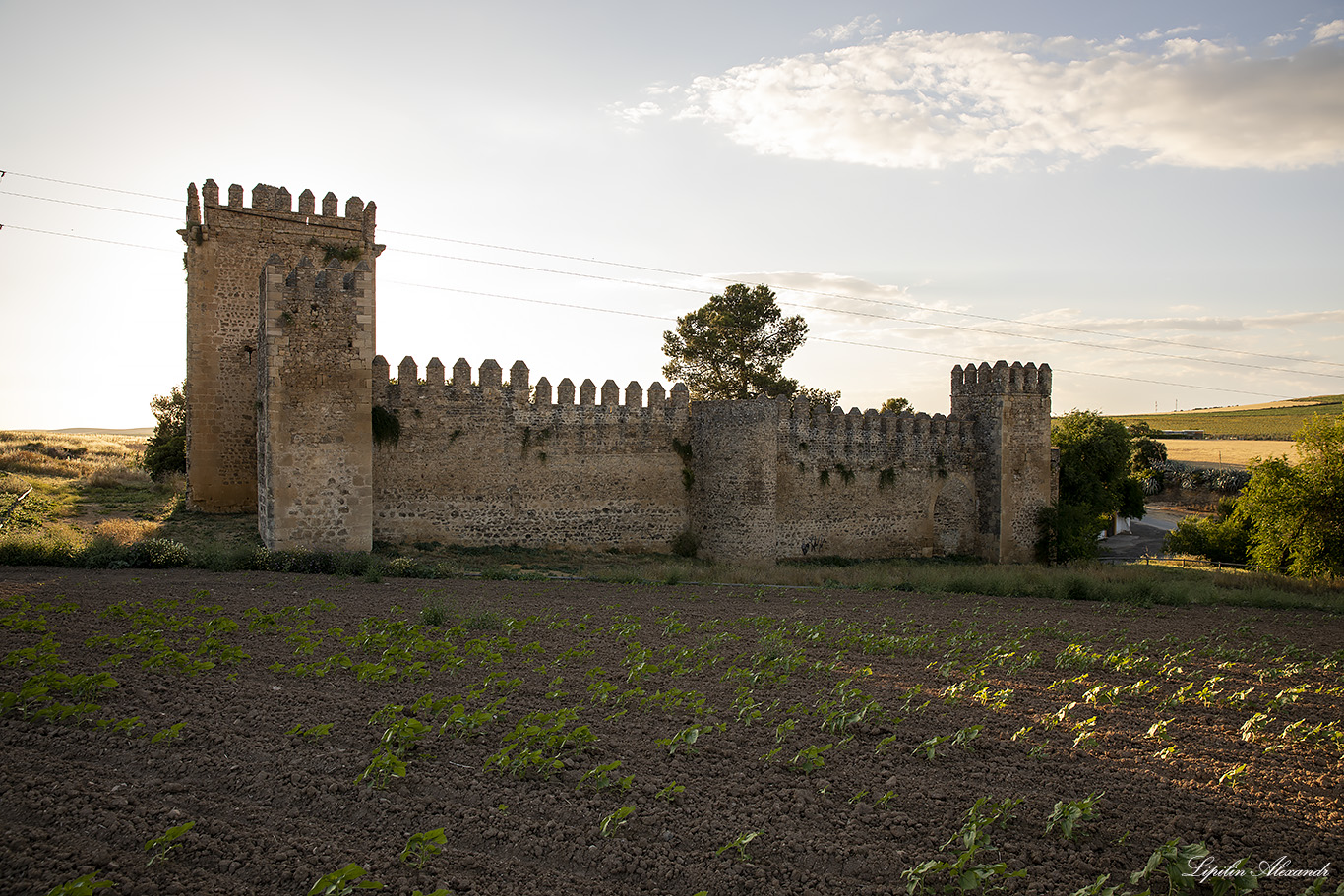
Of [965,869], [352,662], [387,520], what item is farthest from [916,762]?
[387,520]

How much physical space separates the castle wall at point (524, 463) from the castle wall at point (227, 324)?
3907 mm

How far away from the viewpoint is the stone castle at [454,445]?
50.9 ft

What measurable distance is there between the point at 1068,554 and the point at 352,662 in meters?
21.4

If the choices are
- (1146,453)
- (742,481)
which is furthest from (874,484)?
(1146,453)

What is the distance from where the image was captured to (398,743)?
586 cm

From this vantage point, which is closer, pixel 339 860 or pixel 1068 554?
pixel 339 860

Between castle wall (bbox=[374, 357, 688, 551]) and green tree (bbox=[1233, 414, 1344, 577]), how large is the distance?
16865 millimetres

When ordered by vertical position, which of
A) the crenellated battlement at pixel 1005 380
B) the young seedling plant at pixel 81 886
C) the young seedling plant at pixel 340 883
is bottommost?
the young seedling plant at pixel 340 883

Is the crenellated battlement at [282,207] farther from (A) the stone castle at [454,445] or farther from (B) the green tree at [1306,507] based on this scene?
(B) the green tree at [1306,507]

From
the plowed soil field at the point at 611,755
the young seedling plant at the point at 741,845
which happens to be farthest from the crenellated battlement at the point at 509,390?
the young seedling plant at the point at 741,845

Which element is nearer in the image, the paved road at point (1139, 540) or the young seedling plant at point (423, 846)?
the young seedling plant at point (423, 846)

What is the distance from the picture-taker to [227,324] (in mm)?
18938

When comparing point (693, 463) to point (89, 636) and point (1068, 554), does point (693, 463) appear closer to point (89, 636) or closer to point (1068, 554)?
point (1068, 554)

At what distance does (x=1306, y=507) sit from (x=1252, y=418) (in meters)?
75.9
